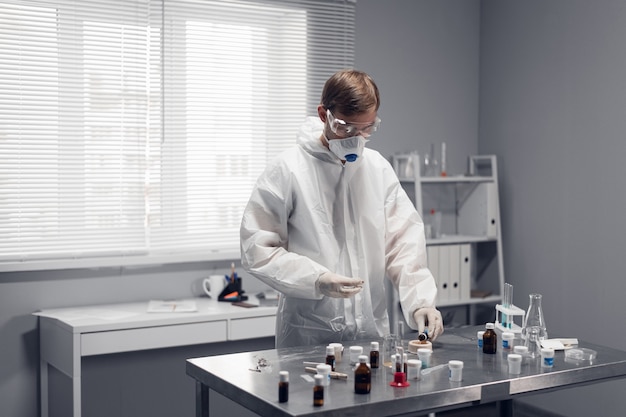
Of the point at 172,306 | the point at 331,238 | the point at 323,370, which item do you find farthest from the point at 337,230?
the point at 172,306

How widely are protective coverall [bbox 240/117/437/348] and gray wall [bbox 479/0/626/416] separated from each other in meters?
1.69

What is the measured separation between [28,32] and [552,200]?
2.76 metres

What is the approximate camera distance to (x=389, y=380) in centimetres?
198

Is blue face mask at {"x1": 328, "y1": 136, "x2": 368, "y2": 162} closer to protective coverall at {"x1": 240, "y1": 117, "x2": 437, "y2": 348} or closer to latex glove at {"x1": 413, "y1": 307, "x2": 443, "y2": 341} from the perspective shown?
protective coverall at {"x1": 240, "y1": 117, "x2": 437, "y2": 348}

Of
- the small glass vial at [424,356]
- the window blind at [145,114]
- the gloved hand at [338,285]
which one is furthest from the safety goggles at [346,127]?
the window blind at [145,114]

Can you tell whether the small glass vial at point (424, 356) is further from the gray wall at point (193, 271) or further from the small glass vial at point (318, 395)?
the gray wall at point (193, 271)

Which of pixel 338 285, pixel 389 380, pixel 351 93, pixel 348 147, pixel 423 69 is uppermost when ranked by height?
pixel 423 69

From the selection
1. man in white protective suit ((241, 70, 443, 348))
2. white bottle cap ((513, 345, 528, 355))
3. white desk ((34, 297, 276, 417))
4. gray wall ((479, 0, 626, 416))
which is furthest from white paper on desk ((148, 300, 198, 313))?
gray wall ((479, 0, 626, 416))

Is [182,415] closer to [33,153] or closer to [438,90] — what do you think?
[33,153]

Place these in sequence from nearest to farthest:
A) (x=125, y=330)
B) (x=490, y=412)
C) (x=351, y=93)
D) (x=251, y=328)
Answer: (x=351, y=93) → (x=125, y=330) → (x=251, y=328) → (x=490, y=412)

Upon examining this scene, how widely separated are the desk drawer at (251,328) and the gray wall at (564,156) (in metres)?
1.55

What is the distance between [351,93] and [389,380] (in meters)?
0.84

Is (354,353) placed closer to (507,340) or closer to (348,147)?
(507,340)

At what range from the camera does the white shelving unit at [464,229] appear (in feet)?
13.6
